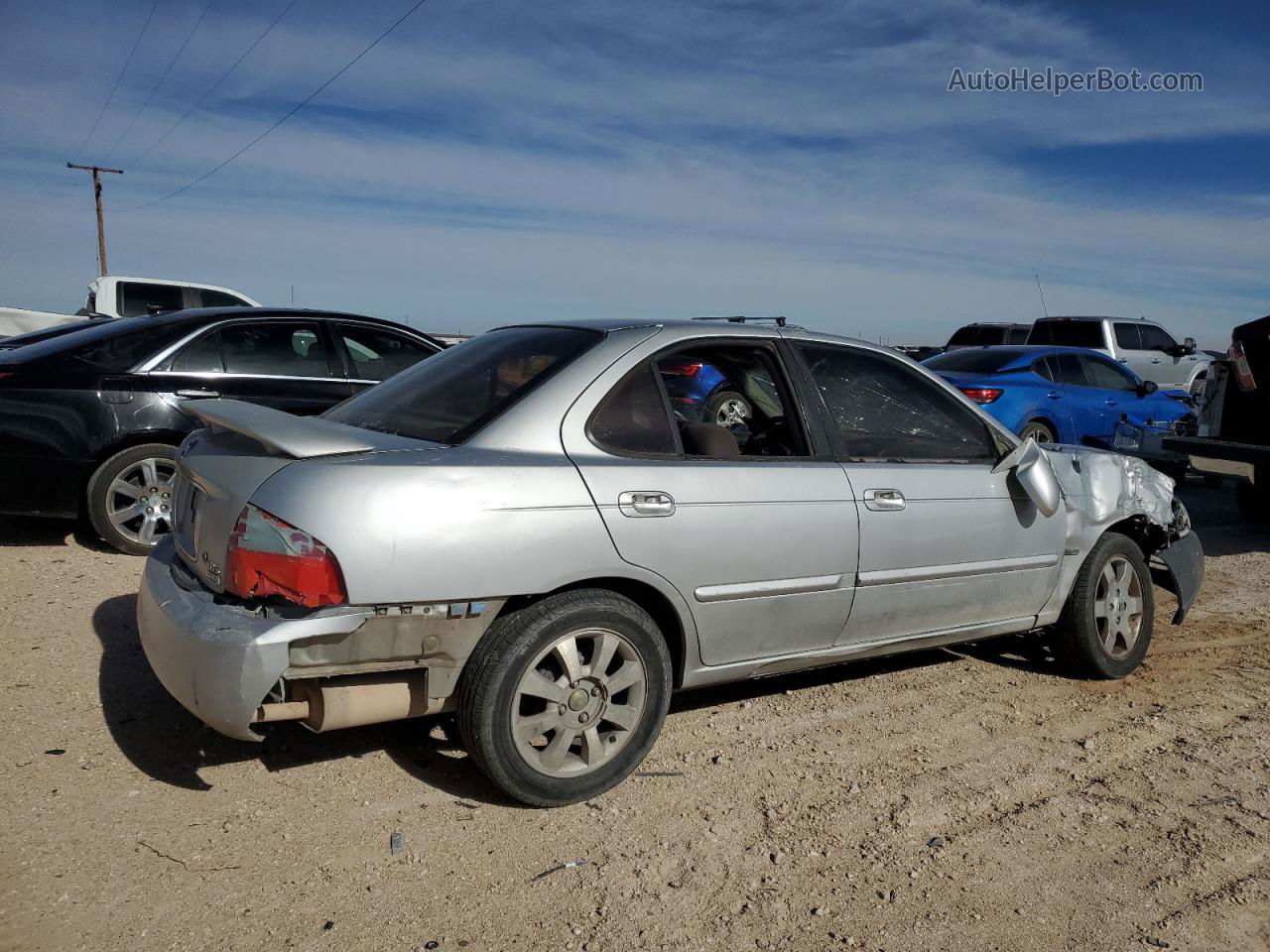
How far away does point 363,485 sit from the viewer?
2.97 metres

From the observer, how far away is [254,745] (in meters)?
3.77

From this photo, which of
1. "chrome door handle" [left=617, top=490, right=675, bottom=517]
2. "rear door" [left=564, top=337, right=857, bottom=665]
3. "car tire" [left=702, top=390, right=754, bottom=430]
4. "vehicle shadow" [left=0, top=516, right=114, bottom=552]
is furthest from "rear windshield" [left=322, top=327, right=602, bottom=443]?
"vehicle shadow" [left=0, top=516, right=114, bottom=552]

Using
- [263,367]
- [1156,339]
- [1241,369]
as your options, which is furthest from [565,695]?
[1156,339]

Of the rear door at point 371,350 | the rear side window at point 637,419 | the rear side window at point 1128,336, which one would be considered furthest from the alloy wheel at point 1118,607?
the rear side window at point 1128,336

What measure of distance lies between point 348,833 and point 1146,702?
3.55 m

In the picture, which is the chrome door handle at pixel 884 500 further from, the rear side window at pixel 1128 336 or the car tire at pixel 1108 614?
the rear side window at pixel 1128 336

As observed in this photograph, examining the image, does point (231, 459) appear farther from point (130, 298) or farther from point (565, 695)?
point (130, 298)

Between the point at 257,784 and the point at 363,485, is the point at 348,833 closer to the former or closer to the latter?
the point at 257,784

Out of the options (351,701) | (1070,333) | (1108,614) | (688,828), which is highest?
(1070,333)

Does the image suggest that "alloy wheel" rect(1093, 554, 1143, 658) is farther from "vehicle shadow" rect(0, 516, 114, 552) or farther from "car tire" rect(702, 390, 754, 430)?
"vehicle shadow" rect(0, 516, 114, 552)

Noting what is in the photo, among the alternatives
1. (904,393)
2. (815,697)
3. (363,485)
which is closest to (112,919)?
(363,485)

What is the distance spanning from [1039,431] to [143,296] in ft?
44.6

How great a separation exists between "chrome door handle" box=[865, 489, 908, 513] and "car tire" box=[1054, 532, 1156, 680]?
1298 millimetres

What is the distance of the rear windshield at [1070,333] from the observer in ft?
55.3
